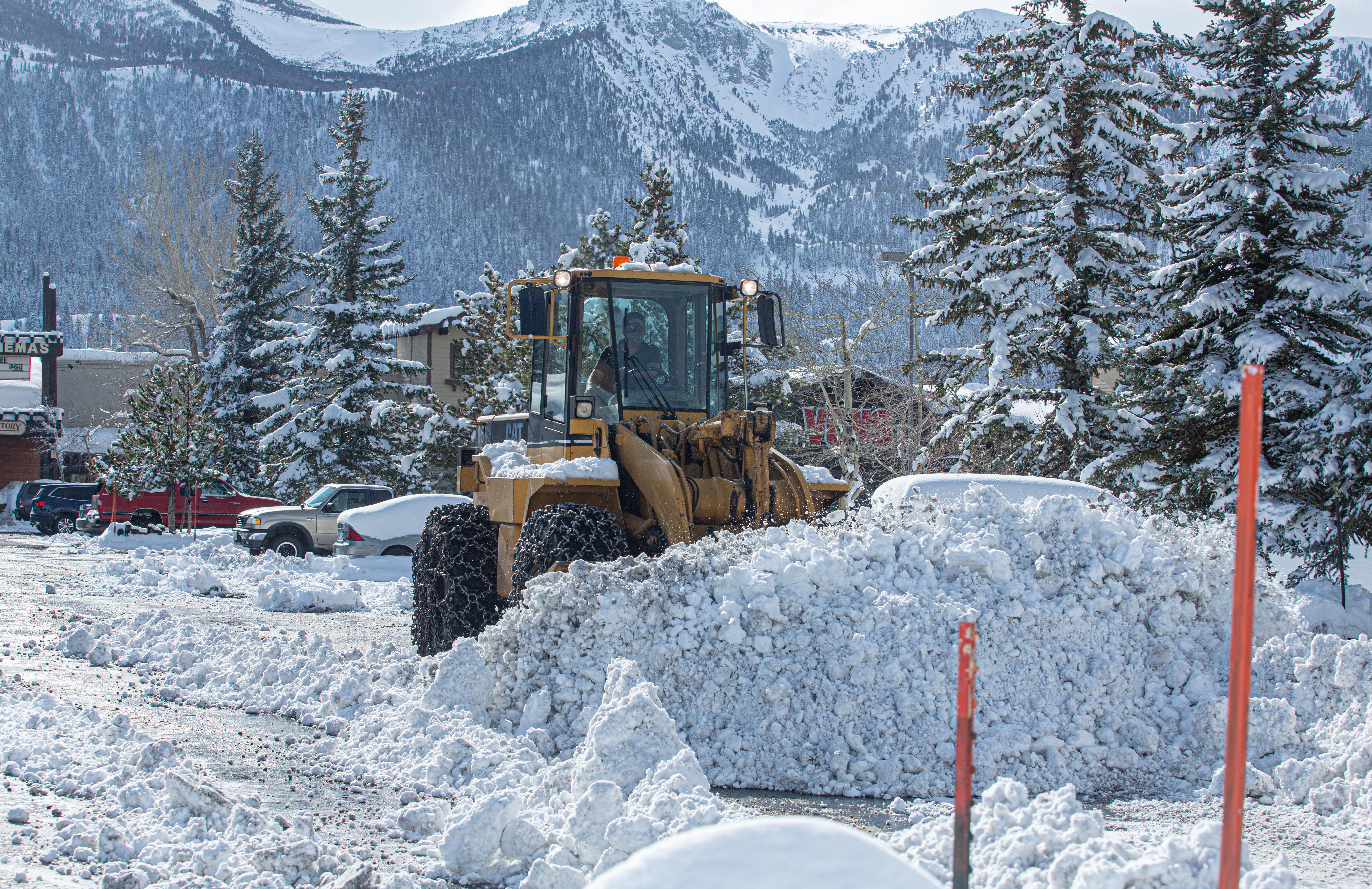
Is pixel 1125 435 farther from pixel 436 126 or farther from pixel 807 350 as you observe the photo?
pixel 436 126

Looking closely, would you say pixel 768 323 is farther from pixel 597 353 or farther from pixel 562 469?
pixel 562 469

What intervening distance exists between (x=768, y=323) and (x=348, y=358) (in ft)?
77.9

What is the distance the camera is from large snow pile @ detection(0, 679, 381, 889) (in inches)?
172

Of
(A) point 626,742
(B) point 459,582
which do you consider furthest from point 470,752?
(B) point 459,582

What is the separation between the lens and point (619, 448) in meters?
8.69

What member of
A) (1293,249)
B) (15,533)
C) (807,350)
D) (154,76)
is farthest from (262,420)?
(154,76)

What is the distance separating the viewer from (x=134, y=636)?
34.3ft

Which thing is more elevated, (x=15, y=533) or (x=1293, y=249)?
(x=1293, y=249)

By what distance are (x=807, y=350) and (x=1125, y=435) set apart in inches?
366

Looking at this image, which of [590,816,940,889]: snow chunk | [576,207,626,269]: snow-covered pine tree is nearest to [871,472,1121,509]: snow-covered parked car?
[590,816,940,889]: snow chunk

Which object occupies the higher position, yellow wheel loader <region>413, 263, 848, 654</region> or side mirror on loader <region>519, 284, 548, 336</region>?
side mirror on loader <region>519, 284, 548, 336</region>

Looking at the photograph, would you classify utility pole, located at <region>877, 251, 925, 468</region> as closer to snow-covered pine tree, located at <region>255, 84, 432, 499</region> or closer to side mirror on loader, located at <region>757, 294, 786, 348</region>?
side mirror on loader, located at <region>757, 294, 786, 348</region>

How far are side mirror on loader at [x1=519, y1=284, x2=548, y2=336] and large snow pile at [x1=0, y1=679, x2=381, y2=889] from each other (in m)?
4.09

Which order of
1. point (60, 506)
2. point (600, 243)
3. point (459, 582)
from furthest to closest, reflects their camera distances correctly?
point (60, 506)
point (600, 243)
point (459, 582)
